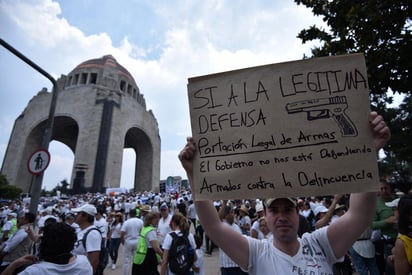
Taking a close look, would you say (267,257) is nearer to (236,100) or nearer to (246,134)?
(246,134)

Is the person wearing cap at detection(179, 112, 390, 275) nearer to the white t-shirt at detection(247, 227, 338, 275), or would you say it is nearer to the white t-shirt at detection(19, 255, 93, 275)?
the white t-shirt at detection(247, 227, 338, 275)

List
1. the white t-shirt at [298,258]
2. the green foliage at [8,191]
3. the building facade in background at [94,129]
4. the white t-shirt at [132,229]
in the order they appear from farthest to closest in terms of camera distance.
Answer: the building facade in background at [94,129] < the green foliage at [8,191] < the white t-shirt at [132,229] < the white t-shirt at [298,258]

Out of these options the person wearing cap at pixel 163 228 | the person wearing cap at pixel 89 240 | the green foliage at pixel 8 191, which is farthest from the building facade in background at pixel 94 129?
the person wearing cap at pixel 89 240

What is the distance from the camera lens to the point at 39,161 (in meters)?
5.87

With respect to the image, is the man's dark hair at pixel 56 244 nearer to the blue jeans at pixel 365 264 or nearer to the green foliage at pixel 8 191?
the blue jeans at pixel 365 264

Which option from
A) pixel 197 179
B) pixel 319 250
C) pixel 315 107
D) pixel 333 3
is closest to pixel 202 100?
pixel 197 179

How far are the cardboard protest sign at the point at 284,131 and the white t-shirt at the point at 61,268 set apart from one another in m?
1.54

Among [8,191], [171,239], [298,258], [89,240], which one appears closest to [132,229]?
[171,239]

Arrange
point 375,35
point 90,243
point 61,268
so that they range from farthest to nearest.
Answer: point 375,35 < point 90,243 < point 61,268

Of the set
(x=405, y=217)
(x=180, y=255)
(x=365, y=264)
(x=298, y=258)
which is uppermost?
(x=405, y=217)

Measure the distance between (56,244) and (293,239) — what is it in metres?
2.06

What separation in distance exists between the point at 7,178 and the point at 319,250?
138ft

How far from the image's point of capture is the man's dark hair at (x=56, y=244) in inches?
84.0

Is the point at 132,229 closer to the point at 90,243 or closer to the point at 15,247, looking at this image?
the point at 15,247
